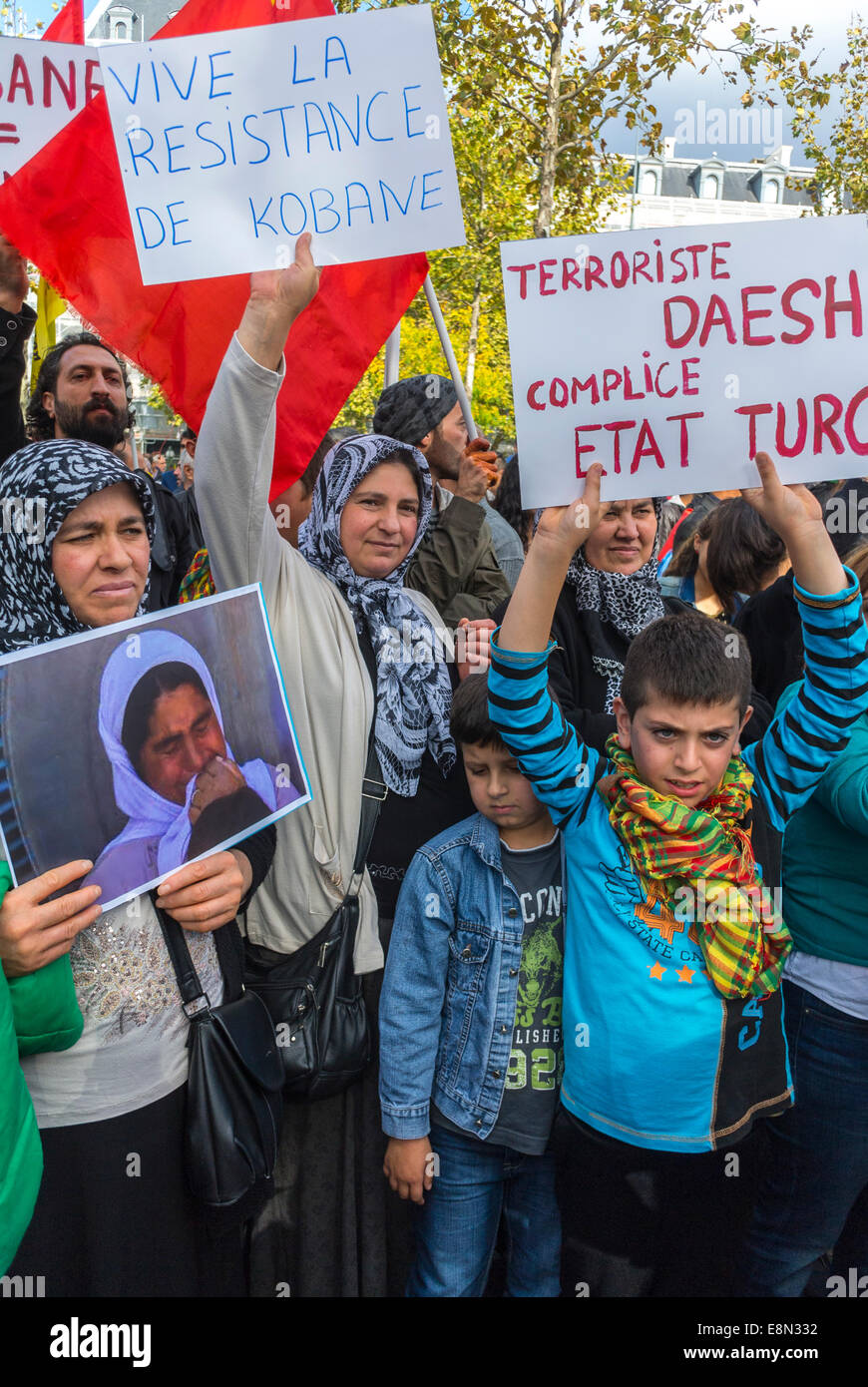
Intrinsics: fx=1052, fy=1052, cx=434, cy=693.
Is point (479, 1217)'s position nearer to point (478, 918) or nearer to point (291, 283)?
point (478, 918)

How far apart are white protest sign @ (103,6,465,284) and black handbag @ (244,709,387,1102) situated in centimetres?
106

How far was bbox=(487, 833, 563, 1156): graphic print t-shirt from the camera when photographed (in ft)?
7.04

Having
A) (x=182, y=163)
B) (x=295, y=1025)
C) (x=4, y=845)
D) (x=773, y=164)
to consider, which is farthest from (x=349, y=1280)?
(x=773, y=164)

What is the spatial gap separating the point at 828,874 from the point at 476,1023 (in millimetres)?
808

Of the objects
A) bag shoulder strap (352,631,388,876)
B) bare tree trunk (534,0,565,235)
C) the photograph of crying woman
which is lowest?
bag shoulder strap (352,631,388,876)

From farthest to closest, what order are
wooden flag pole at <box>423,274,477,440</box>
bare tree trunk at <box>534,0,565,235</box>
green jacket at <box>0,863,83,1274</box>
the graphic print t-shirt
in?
bare tree trunk at <box>534,0,565,235</box>, wooden flag pole at <box>423,274,477,440</box>, the graphic print t-shirt, green jacket at <box>0,863,83,1274</box>

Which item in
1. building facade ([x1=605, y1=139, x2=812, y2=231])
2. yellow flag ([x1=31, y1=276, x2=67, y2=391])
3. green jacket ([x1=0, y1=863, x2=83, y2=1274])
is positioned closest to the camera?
green jacket ([x1=0, y1=863, x2=83, y2=1274])

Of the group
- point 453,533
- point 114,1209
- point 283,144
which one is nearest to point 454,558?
point 453,533

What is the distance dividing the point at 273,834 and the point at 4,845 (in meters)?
0.65

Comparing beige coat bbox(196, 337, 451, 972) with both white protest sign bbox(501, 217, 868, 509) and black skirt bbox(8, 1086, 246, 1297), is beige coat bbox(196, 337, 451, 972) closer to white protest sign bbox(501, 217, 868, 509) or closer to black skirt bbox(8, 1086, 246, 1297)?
black skirt bbox(8, 1086, 246, 1297)

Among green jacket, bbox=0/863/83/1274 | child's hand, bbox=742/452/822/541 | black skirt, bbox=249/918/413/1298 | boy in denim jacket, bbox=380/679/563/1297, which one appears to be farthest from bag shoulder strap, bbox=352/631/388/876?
child's hand, bbox=742/452/822/541

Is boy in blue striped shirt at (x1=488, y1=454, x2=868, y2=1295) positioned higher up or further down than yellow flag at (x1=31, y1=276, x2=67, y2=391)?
further down

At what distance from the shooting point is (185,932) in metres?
1.87

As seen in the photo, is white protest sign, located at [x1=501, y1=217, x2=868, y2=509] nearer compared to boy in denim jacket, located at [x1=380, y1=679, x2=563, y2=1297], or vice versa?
white protest sign, located at [x1=501, y1=217, x2=868, y2=509]
